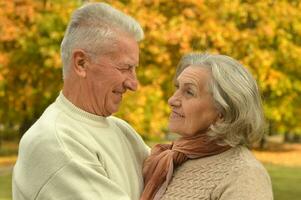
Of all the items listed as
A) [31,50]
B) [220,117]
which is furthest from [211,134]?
[31,50]

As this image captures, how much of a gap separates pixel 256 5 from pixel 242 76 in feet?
37.1

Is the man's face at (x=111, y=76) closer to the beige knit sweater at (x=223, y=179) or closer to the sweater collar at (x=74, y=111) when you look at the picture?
the sweater collar at (x=74, y=111)

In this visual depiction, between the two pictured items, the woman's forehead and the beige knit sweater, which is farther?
the woman's forehead

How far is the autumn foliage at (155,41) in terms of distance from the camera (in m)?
12.4

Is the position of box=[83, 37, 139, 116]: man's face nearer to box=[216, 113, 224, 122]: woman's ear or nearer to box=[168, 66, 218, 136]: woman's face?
box=[168, 66, 218, 136]: woman's face

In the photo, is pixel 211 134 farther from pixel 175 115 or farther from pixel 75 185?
pixel 75 185

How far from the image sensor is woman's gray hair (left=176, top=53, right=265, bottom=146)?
251 centimetres

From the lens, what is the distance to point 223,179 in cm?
244

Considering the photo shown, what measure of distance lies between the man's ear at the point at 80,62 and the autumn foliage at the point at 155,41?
9407 millimetres

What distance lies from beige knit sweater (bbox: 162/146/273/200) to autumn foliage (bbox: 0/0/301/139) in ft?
30.4

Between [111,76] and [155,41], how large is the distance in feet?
32.9

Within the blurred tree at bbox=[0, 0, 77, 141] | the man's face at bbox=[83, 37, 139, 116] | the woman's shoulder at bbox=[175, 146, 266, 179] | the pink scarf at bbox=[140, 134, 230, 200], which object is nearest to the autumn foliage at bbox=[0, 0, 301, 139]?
the blurred tree at bbox=[0, 0, 77, 141]

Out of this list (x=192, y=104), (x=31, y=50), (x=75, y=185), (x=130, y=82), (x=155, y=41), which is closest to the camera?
(x=75, y=185)

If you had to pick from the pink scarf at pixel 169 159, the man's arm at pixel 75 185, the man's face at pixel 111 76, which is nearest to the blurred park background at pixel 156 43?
the pink scarf at pixel 169 159
